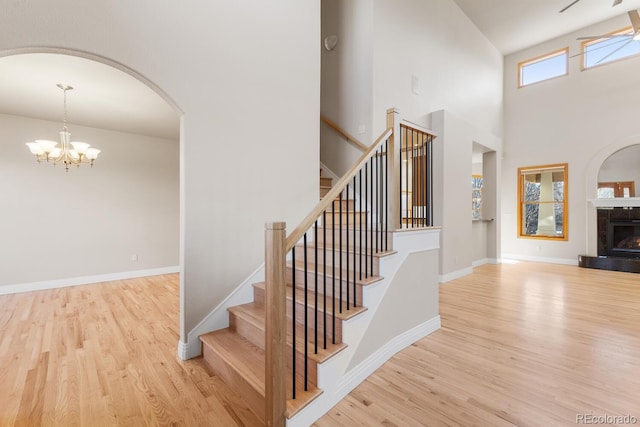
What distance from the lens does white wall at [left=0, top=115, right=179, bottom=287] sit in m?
4.45

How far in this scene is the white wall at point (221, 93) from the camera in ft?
6.54

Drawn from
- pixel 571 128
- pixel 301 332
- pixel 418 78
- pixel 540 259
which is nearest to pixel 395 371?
pixel 301 332

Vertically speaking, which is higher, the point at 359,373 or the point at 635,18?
the point at 635,18

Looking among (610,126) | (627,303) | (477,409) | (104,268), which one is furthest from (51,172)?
(610,126)

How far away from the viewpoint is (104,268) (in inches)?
205

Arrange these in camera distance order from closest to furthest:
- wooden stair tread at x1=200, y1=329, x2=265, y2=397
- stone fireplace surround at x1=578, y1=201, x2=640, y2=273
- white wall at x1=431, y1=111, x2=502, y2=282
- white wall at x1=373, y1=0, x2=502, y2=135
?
wooden stair tread at x1=200, y1=329, x2=265, y2=397, white wall at x1=373, y1=0, x2=502, y2=135, white wall at x1=431, y1=111, x2=502, y2=282, stone fireplace surround at x1=578, y1=201, x2=640, y2=273

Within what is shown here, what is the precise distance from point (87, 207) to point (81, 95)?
7.57ft

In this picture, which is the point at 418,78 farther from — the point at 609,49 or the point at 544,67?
the point at 609,49

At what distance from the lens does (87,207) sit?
5.07 metres

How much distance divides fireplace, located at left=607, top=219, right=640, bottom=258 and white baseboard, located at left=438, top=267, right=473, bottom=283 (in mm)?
3277

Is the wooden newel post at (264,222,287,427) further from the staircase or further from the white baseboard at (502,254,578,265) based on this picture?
the white baseboard at (502,254,578,265)

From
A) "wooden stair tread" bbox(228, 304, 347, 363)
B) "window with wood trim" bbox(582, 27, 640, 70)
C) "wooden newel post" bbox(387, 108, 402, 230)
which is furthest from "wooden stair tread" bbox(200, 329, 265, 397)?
"window with wood trim" bbox(582, 27, 640, 70)

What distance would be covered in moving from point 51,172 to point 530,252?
1037cm

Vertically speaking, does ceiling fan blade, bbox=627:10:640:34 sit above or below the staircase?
above
